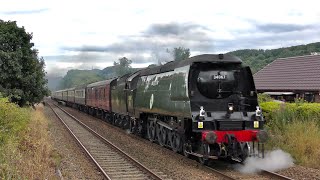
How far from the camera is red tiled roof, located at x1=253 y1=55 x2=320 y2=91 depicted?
27.4 m

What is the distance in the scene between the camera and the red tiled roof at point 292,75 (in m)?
27.4

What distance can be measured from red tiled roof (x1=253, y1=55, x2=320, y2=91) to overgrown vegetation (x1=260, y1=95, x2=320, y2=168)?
40.6 ft

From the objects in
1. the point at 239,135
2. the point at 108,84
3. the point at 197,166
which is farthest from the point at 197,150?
the point at 108,84

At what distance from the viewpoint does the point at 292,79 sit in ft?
96.4

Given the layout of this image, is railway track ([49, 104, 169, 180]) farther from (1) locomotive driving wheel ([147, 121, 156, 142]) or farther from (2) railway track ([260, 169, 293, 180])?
(2) railway track ([260, 169, 293, 180])

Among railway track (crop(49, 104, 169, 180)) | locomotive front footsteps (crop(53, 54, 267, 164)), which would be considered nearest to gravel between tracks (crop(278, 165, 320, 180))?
locomotive front footsteps (crop(53, 54, 267, 164))

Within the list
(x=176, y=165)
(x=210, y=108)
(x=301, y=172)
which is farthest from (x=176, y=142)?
(x=301, y=172)

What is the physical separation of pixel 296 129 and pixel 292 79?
18.1 metres

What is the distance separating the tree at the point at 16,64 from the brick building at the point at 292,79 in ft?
58.8

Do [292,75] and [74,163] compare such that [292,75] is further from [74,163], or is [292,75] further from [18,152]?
[18,152]

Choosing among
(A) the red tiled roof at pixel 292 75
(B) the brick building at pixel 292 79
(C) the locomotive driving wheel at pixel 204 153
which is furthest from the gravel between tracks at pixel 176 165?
(A) the red tiled roof at pixel 292 75

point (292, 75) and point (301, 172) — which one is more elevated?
point (292, 75)

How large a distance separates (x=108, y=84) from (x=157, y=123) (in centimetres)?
1331

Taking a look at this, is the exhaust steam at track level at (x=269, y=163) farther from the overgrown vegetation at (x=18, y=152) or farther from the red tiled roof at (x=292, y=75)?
the red tiled roof at (x=292, y=75)
